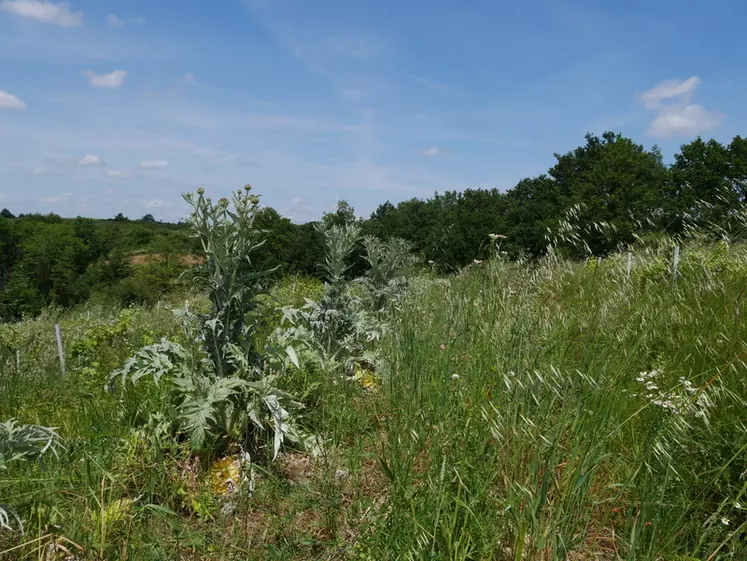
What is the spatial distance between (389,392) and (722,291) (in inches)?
90.5

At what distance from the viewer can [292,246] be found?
24.4 meters

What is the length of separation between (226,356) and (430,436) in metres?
1.34

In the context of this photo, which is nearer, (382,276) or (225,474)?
(225,474)

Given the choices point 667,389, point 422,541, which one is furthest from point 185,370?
point 667,389

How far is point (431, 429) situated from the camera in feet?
7.23

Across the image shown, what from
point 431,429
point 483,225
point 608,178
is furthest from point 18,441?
point 608,178

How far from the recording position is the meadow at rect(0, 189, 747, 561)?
162 cm

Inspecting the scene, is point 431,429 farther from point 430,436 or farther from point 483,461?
point 483,461

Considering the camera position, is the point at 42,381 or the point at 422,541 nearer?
the point at 422,541

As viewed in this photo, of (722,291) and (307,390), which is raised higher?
(722,291)

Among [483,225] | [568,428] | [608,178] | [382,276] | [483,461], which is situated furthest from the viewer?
[608,178]

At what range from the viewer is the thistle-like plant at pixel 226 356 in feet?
8.75

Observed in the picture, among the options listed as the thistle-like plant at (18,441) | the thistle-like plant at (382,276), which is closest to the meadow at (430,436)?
the thistle-like plant at (18,441)

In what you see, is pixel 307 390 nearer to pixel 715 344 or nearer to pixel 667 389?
pixel 667 389
